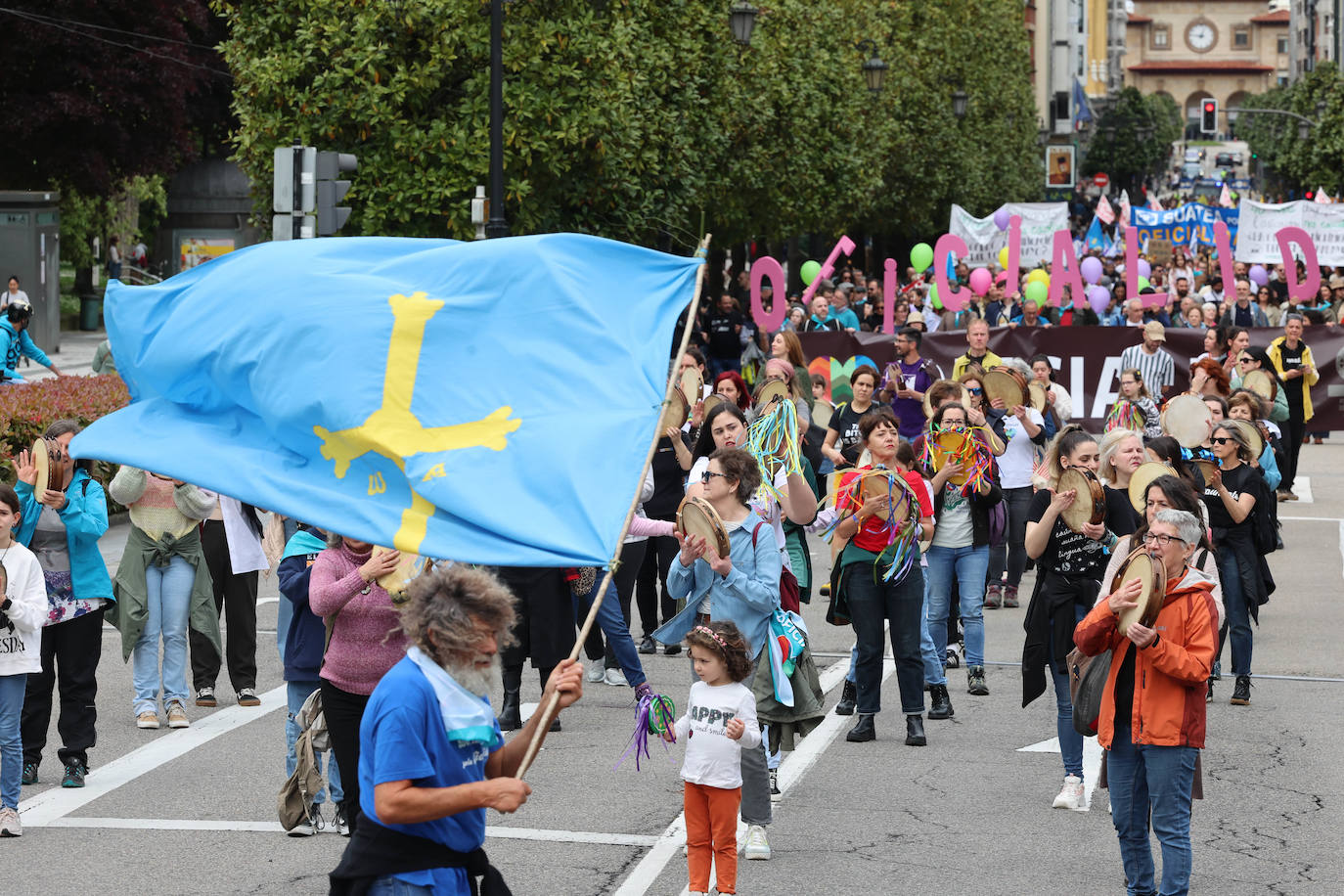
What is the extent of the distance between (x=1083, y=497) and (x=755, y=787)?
82.9 inches

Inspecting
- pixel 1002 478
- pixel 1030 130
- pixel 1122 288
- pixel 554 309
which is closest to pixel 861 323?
pixel 1122 288

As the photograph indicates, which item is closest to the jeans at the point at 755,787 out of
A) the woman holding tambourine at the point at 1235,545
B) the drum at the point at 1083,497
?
the drum at the point at 1083,497

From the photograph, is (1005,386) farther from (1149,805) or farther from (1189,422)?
(1149,805)

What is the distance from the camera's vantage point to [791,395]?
45.3 feet

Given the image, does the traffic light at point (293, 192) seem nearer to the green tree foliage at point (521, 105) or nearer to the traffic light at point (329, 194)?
the traffic light at point (329, 194)

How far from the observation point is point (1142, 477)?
9.02 m

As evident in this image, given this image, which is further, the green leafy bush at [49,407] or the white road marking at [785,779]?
the green leafy bush at [49,407]

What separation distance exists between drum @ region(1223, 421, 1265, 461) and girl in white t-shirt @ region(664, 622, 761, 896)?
200 inches

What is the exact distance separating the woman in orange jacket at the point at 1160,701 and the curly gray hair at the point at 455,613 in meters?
2.65

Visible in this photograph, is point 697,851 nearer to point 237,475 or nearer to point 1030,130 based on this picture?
point 237,475

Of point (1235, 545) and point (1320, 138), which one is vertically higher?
point (1320, 138)

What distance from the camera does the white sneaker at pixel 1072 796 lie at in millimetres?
8609

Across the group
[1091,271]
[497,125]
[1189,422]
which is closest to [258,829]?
[1189,422]

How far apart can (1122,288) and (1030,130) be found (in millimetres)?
40123
